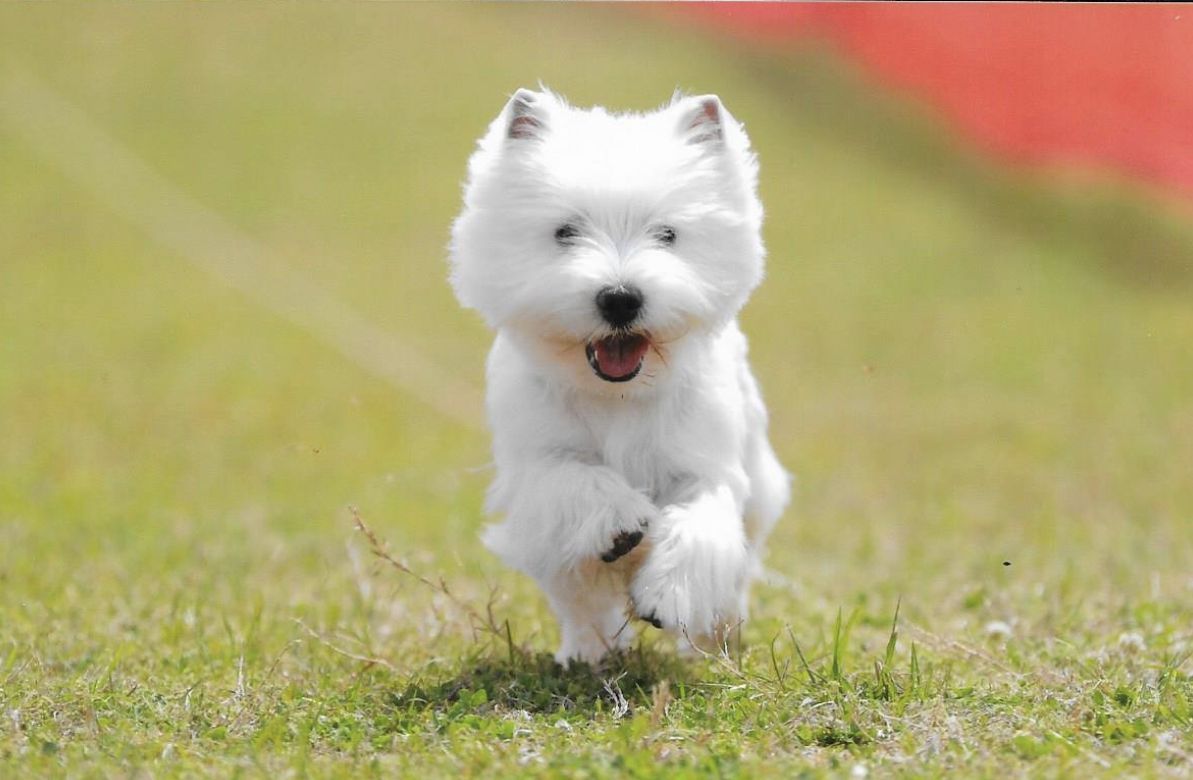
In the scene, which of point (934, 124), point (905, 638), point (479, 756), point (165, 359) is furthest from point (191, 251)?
point (479, 756)

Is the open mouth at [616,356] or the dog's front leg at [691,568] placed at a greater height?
the open mouth at [616,356]

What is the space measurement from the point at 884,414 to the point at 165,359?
6618 mm

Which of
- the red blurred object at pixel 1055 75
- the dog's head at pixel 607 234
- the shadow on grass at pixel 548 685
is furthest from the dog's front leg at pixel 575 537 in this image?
the red blurred object at pixel 1055 75

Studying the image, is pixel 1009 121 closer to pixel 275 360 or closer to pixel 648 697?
pixel 275 360

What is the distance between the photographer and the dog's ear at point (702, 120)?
5.02 metres

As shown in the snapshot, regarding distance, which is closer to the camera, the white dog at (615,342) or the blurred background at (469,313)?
the white dog at (615,342)

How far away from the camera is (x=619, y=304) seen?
4.57 m

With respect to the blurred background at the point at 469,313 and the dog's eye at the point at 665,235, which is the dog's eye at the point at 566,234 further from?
the blurred background at the point at 469,313

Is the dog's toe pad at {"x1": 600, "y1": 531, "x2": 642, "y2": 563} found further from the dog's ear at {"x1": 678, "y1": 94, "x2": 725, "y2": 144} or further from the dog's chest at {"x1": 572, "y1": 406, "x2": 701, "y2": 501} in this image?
A: the dog's ear at {"x1": 678, "y1": 94, "x2": 725, "y2": 144}

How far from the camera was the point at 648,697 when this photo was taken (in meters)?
4.91

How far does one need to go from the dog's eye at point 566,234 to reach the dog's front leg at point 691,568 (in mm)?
887

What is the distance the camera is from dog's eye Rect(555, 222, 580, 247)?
4.74 meters

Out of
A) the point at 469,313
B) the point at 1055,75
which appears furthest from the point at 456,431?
the point at 1055,75

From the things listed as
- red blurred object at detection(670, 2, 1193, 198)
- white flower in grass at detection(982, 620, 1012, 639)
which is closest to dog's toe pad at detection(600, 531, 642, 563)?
white flower in grass at detection(982, 620, 1012, 639)
